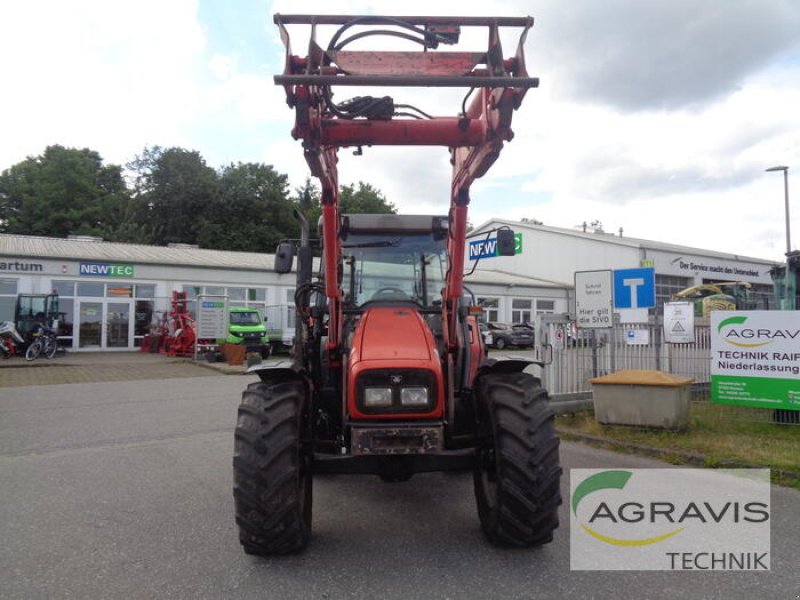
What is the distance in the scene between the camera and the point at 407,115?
4113mm

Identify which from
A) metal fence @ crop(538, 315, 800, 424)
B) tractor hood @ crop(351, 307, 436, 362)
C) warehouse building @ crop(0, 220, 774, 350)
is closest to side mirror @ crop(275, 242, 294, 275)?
tractor hood @ crop(351, 307, 436, 362)

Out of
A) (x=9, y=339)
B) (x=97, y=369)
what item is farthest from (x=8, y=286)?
(x=97, y=369)

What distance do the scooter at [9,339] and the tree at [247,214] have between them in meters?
24.2

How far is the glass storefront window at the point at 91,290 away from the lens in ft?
83.0

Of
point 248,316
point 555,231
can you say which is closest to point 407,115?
point 248,316

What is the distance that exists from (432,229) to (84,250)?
2674 centimetres

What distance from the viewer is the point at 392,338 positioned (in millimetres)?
4207

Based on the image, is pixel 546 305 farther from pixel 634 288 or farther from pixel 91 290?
pixel 634 288

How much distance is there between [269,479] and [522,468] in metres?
1.61

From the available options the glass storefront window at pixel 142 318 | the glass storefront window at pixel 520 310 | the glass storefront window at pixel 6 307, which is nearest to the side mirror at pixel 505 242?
the glass storefront window at pixel 142 318

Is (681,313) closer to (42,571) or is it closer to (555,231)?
(42,571)

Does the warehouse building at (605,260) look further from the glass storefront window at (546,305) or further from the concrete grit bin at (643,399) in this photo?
the concrete grit bin at (643,399)

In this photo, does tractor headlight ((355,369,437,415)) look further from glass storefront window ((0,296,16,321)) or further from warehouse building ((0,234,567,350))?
glass storefront window ((0,296,16,321))

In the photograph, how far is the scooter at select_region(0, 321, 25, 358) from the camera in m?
21.5
